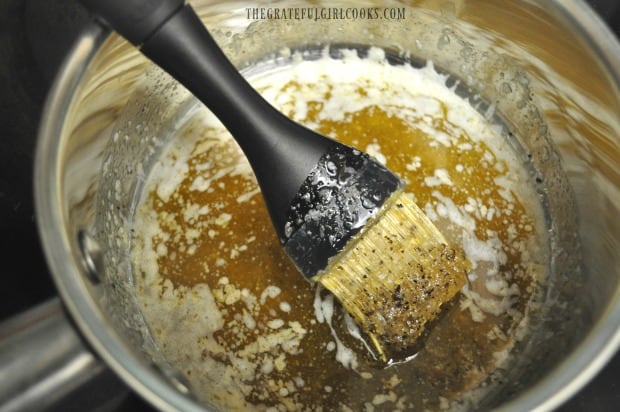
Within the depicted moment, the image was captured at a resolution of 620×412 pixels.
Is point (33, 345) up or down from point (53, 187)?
down

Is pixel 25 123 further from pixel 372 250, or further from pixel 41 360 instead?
pixel 372 250

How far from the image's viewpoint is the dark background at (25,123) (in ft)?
2.83

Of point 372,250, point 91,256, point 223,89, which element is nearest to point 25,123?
point 91,256

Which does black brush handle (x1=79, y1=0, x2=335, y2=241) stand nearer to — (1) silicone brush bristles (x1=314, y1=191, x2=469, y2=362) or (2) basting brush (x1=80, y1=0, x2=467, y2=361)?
(2) basting brush (x1=80, y1=0, x2=467, y2=361)

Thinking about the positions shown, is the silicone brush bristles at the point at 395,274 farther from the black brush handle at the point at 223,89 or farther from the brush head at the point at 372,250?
the black brush handle at the point at 223,89

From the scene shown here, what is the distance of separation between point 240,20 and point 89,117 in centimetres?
33

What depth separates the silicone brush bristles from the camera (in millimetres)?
759

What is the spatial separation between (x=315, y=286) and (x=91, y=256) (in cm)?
32

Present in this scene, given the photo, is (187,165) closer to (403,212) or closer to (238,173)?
(238,173)

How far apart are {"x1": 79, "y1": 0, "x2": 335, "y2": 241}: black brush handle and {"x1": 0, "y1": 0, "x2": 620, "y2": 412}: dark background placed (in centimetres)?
36

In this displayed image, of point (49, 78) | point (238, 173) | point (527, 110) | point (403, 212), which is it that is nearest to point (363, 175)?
point (403, 212)

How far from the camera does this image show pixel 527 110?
0.99 metres

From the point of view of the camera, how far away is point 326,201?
28.3 inches

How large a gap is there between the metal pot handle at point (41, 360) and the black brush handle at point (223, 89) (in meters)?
0.26
